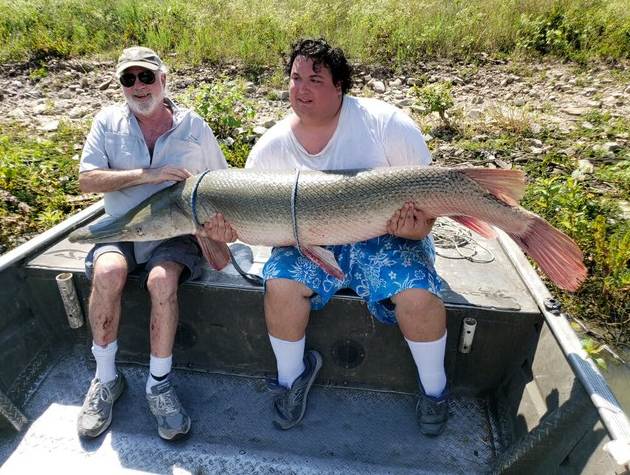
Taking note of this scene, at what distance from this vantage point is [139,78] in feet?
9.59

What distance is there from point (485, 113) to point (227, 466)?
20.3ft

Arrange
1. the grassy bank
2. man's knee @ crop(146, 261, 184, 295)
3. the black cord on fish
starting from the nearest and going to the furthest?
man's knee @ crop(146, 261, 184, 295)
the black cord on fish
the grassy bank

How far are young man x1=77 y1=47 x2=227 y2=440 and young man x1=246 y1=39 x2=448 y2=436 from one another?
516 millimetres

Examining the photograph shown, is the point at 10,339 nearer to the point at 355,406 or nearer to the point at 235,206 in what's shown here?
the point at 235,206

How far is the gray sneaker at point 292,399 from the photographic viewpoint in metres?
2.68

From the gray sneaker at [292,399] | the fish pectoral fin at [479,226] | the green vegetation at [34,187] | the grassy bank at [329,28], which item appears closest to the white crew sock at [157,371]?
the gray sneaker at [292,399]

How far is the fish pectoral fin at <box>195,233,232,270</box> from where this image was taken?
2.83 metres

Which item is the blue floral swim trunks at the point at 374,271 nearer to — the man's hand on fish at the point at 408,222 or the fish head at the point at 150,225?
the man's hand on fish at the point at 408,222

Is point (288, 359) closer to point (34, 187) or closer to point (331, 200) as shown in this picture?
point (331, 200)

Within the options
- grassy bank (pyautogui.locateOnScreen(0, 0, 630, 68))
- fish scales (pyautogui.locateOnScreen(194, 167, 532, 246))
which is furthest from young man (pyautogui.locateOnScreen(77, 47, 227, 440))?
grassy bank (pyautogui.locateOnScreen(0, 0, 630, 68))

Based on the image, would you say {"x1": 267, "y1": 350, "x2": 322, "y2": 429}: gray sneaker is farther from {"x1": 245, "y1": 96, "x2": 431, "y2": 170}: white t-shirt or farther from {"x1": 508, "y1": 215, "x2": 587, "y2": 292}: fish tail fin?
{"x1": 508, "y1": 215, "x2": 587, "y2": 292}: fish tail fin

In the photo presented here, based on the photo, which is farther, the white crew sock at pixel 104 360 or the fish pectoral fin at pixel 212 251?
the fish pectoral fin at pixel 212 251

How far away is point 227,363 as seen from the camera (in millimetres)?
3055

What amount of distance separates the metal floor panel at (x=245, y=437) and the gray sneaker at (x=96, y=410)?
2.3 inches
